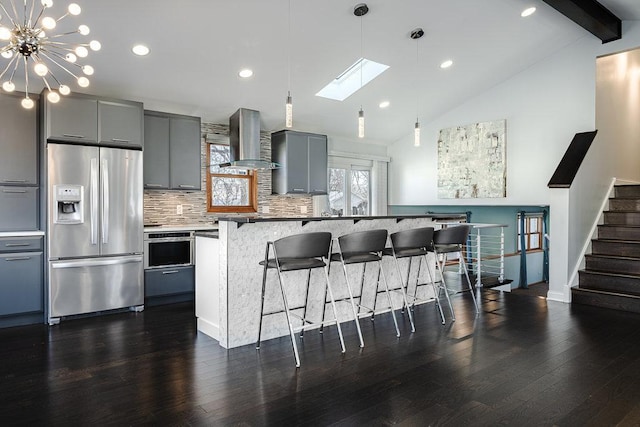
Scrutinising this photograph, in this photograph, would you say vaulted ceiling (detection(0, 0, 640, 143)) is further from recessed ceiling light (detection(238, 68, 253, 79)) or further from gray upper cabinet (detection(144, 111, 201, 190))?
gray upper cabinet (detection(144, 111, 201, 190))

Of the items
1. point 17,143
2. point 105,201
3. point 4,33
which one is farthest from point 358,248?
point 17,143

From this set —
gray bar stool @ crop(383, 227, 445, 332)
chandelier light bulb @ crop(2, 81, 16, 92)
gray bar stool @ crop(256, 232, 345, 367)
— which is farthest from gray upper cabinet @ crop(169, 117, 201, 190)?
gray bar stool @ crop(383, 227, 445, 332)

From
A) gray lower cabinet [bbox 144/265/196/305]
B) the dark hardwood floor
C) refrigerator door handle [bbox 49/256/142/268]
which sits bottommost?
the dark hardwood floor

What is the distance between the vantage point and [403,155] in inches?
317

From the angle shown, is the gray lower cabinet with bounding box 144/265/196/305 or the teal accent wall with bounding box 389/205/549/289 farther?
the teal accent wall with bounding box 389/205/549/289

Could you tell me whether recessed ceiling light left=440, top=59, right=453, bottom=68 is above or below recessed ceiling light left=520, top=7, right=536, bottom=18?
below

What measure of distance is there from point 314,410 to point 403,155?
6.44 meters

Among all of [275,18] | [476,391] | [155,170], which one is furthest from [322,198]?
[476,391]

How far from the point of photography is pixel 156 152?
5.09m

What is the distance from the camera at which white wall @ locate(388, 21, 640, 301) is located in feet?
16.1

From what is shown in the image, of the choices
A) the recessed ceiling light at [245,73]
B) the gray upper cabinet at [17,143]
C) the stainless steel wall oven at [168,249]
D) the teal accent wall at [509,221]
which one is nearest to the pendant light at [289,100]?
the recessed ceiling light at [245,73]

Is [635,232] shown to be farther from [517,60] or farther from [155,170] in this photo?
[155,170]

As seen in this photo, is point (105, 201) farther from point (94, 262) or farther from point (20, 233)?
point (20, 233)

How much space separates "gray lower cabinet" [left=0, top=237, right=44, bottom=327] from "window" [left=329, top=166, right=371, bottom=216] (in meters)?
4.50
